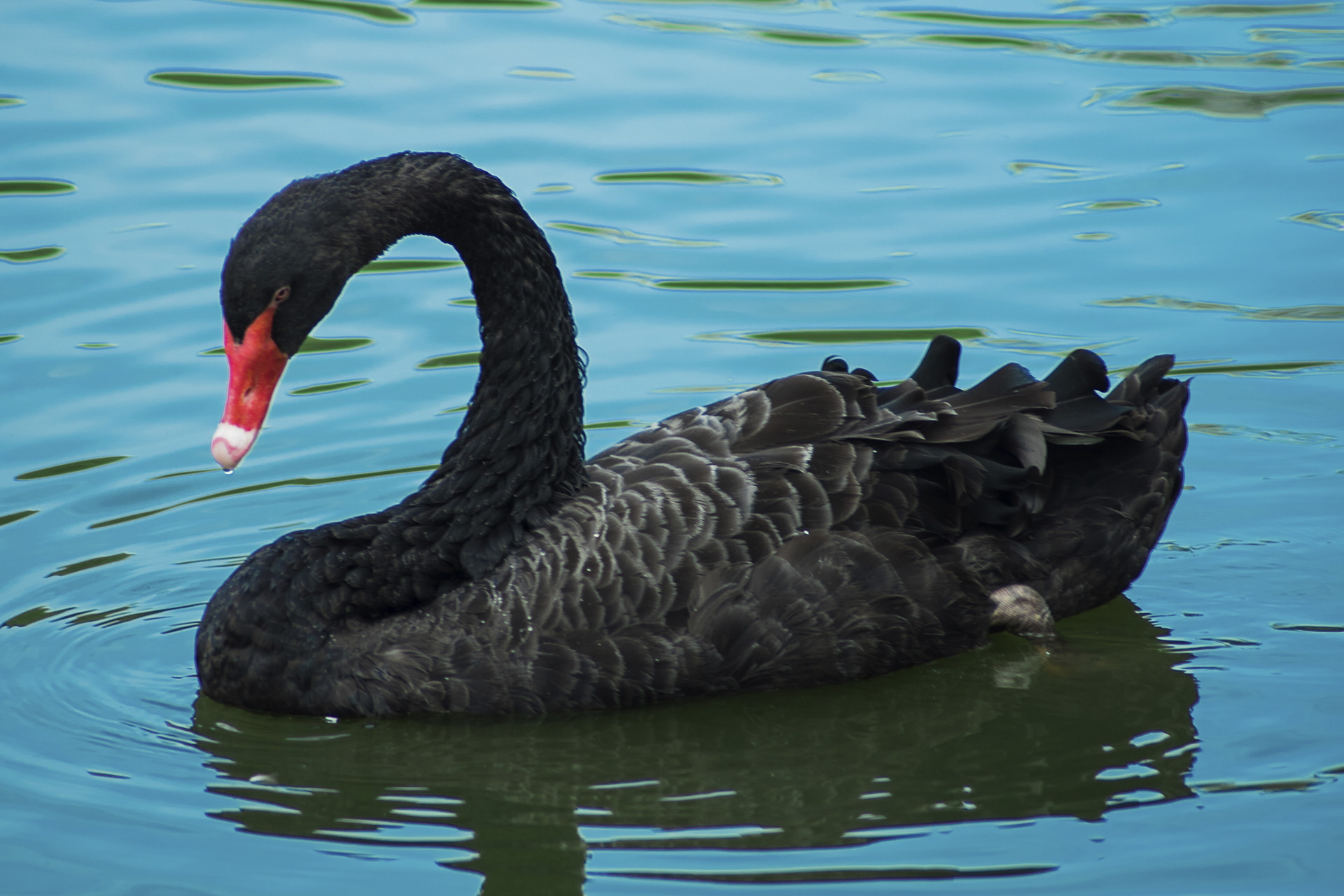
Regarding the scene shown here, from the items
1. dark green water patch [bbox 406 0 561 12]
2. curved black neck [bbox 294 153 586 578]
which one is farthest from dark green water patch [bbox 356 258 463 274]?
dark green water patch [bbox 406 0 561 12]

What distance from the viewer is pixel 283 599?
6.30 m

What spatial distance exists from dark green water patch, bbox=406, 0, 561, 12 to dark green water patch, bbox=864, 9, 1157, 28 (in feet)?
8.05

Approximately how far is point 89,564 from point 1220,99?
8205 mm

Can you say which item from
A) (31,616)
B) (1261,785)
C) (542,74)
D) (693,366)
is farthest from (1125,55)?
(31,616)

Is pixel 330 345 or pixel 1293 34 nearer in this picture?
pixel 330 345

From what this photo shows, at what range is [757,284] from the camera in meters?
9.79

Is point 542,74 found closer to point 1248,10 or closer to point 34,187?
point 34,187

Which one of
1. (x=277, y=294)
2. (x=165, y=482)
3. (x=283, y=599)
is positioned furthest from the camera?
(x=165, y=482)

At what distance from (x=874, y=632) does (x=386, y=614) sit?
1698mm

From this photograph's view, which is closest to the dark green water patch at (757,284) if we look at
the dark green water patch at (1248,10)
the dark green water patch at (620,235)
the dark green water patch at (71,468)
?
the dark green water patch at (620,235)

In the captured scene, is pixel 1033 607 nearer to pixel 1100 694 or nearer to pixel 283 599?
pixel 1100 694

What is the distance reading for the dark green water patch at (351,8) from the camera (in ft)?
45.2

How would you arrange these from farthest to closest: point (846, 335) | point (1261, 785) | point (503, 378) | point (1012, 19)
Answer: point (1012, 19)
point (846, 335)
point (503, 378)
point (1261, 785)

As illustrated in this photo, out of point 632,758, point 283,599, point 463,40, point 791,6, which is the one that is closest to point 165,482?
point 283,599
